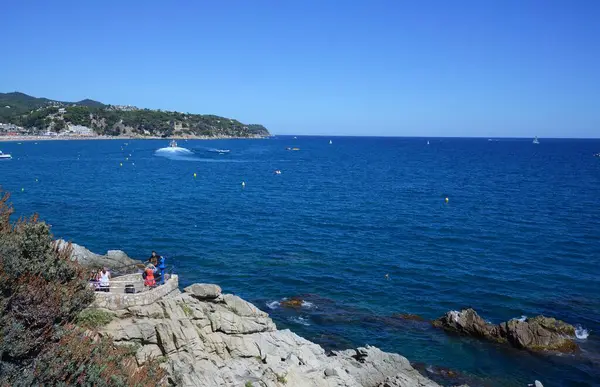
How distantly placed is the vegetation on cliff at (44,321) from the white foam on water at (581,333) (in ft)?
78.6

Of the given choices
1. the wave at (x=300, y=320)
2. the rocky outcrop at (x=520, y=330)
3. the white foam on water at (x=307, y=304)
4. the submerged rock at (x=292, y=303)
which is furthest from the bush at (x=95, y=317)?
the rocky outcrop at (x=520, y=330)

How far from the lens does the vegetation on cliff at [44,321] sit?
31.4 ft

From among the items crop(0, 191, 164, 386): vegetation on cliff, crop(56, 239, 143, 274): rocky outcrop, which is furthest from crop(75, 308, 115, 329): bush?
crop(56, 239, 143, 274): rocky outcrop

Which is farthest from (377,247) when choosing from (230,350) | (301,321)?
(230,350)

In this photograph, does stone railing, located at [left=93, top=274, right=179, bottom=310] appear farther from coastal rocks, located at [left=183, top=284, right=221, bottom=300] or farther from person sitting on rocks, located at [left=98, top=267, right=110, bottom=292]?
coastal rocks, located at [left=183, top=284, right=221, bottom=300]

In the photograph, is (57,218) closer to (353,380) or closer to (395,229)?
(395,229)

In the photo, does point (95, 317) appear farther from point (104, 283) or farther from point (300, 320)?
point (300, 320)

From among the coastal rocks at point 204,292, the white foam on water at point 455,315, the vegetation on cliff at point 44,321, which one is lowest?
the white foam on water at point 455,315

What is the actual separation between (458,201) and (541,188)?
2326cm

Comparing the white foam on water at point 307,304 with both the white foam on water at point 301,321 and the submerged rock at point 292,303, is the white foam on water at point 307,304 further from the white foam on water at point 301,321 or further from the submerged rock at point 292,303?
the white foam on water at point 301,321

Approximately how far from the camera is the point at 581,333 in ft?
87.0

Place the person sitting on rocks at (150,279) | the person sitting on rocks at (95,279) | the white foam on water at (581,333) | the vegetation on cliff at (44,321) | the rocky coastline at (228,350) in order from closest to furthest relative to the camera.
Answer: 1. the vegetation on cliff at (44,321)
2. the rocky coastline at (228,350)
3. the person sitting on rocks at (95,279)
4. the person sitting on rocks at (150,279)
5. the white foam on water at (581,333)

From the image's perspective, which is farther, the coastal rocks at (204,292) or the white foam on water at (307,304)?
the white foam on water at (307,304)

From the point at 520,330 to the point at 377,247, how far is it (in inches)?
715
